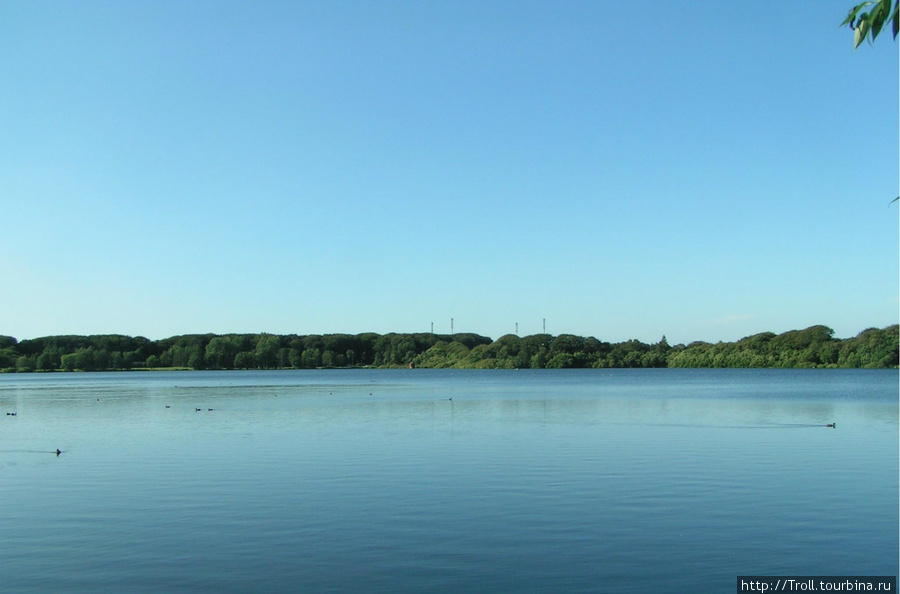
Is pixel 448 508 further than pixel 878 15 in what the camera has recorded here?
Yes

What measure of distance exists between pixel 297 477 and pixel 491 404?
40.5 m

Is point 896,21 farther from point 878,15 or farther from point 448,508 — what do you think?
point 448,508

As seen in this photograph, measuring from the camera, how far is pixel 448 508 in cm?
1966

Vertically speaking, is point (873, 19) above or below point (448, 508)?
above

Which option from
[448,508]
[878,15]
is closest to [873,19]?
[878,15]

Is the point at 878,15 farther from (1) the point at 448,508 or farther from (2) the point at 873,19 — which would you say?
(1) the point at 448,508

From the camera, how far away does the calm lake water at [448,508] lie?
14.2 m

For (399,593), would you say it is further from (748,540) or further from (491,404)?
(491,404)

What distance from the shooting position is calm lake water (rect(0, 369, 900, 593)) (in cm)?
1419

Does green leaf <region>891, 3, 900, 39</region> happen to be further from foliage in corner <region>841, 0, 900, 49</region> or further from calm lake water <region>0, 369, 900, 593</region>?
calm lake water <region>0, 369, 900, 593</region>

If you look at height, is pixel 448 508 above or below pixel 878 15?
below

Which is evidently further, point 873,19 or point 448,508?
point 448,508

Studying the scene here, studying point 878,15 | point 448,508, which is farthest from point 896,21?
point 448,508

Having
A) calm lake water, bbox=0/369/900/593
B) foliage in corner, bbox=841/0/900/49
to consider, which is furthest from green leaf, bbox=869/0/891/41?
calm lake water, bbox=0/369/900/593
